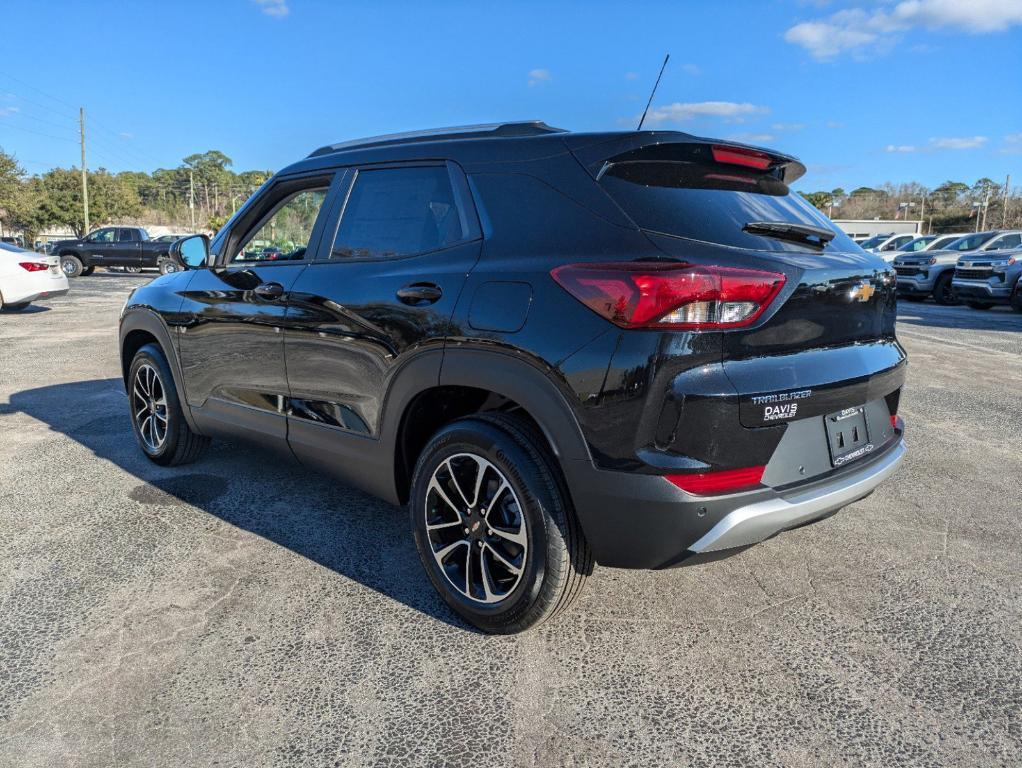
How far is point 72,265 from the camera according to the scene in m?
26.1

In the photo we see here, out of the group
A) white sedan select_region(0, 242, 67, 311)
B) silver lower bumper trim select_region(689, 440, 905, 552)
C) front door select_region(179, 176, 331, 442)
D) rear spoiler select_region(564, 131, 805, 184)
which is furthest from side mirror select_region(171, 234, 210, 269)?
white sedan select_region(0, 242, 67, 311)

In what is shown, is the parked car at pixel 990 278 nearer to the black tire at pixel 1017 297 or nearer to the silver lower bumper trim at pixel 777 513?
the black tire at pixel 1017 297

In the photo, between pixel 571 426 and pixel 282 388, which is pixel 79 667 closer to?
pixel 282 388

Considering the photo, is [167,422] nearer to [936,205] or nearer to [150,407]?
[150,407]

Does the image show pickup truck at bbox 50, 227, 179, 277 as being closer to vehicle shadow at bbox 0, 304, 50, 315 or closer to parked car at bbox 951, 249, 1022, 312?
vehicle shadow at bbox 0, 304, 50, 315

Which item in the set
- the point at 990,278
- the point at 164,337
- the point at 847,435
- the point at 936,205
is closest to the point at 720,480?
the point at 847,435

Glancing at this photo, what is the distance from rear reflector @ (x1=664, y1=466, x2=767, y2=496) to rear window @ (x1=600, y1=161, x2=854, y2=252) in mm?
734

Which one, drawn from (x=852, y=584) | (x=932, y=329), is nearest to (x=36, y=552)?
(x=852, y=584)

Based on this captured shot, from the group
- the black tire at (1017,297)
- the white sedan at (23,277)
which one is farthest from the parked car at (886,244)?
the white sedan at (23,277)

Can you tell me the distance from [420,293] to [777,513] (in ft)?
4.85

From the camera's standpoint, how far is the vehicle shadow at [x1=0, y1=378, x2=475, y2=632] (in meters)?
3.23

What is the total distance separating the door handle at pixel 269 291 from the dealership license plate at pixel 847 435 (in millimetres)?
2426

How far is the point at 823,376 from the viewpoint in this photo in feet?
8.18

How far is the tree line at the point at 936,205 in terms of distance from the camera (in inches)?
3238
